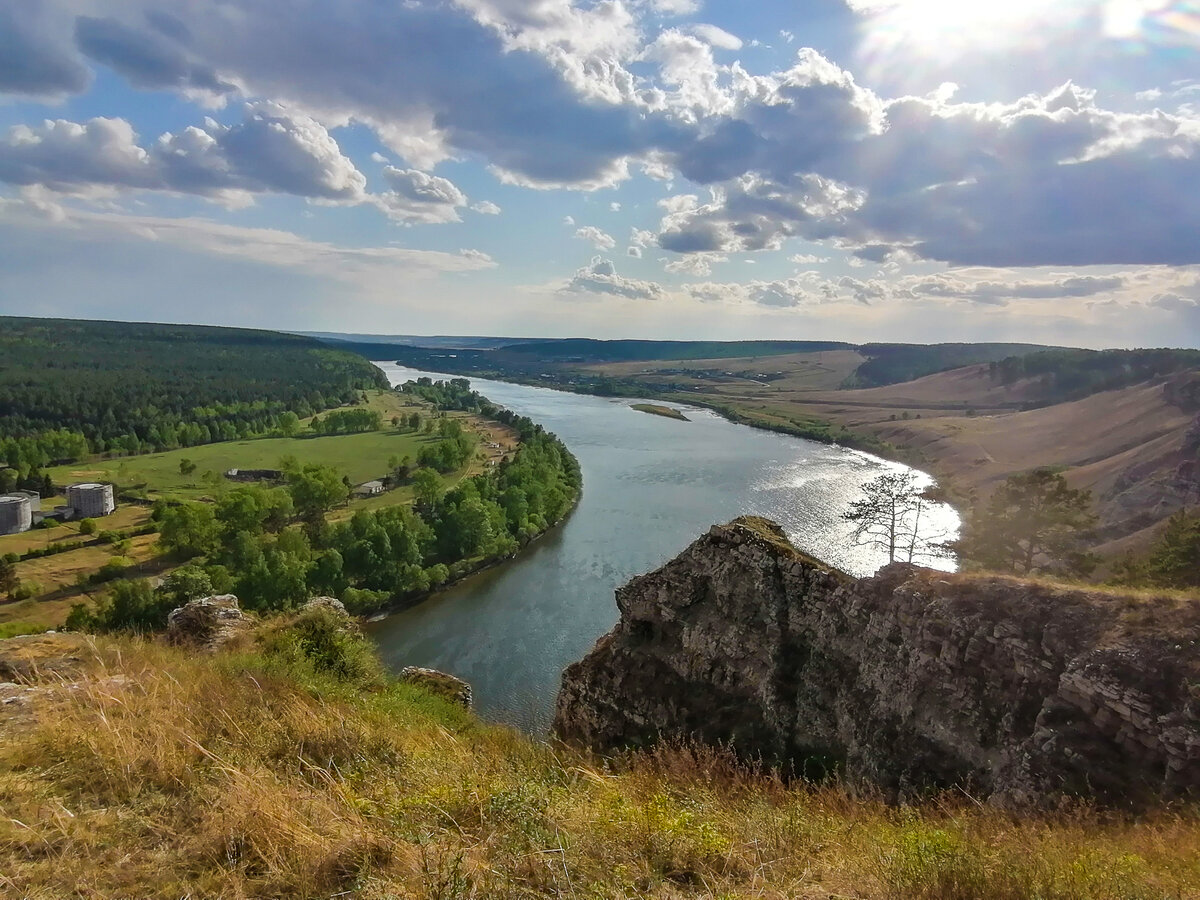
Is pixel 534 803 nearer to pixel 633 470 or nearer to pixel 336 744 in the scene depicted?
pixel 336 744

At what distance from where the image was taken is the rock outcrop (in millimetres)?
→ 12883

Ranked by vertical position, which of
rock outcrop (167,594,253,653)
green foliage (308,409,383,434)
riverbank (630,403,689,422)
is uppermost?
riverbank (630,403,689,422)

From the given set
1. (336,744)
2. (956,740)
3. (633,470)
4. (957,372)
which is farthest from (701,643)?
(957,372)

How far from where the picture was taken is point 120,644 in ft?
33.1

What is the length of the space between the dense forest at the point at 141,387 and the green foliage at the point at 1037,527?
78.7m

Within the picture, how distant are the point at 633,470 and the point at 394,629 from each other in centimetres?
3927

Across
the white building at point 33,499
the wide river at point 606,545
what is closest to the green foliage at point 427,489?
the wide river at point 606,545

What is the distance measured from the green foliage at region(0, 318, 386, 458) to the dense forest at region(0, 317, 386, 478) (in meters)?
0.18

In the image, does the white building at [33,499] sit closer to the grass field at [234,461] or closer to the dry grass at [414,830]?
the grass field at [234,461]

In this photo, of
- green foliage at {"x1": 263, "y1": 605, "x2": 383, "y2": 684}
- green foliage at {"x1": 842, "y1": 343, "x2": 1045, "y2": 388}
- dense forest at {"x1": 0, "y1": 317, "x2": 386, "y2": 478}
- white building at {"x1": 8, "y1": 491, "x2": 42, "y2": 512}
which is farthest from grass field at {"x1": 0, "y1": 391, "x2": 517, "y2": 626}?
green foliage at {"x1": 842, "y1": 343, "x2": 1045, "y2": 388}

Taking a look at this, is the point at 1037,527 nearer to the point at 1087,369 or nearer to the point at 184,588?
the point at 184,588

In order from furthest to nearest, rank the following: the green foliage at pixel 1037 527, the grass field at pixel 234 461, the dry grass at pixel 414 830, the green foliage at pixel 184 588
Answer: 1. the grass field at pixel 234 461
2. the green foliage at pixel 184 588
3. the green foliage at pixel 1037 527
4. the dry grass at pixel 414 830

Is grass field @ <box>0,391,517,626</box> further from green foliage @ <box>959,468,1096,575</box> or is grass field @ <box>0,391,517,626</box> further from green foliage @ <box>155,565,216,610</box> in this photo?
green foliage @ <box>959,468,1096,575</box>

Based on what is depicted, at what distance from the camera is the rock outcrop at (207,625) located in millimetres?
12883
